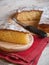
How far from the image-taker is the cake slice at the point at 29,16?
925 mm

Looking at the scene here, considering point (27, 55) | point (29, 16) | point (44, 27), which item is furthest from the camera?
point (29, 16)

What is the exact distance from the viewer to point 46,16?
0.94 metres

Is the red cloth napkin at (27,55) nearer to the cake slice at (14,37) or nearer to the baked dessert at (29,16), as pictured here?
the cake slice at (14,37)

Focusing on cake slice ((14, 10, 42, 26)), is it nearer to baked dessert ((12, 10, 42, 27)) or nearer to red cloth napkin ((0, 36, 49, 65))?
baked dessert ((12, 10, 42, 27))

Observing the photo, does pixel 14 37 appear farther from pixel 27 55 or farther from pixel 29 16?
pixel 29 16

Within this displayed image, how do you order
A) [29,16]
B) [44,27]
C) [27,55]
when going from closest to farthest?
[27,55] → [44,27] → [29,16]

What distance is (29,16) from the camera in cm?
97

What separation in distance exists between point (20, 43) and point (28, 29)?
141mm

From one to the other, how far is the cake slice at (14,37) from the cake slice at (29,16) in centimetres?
19

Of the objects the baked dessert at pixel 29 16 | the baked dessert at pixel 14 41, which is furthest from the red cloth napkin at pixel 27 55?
the baked dessert at pixel 29 16

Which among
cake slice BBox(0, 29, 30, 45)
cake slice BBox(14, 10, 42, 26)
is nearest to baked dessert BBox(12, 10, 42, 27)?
cake slice BBox(14, 10, 42, 26)

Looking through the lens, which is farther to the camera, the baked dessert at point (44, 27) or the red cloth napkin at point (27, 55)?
the baked dessert at point (44, 27)

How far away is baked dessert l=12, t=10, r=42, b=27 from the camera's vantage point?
923 mm

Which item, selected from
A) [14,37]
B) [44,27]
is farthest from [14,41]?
[44,27]
